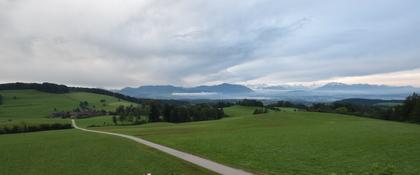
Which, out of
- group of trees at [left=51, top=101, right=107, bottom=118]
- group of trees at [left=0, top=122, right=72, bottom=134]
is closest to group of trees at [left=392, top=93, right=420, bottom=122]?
group of trees at [left=0, top=122, right=72, bottom=134]

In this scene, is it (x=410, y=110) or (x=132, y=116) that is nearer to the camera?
(x=410, y=110)

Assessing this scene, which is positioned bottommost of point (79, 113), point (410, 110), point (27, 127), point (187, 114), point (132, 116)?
point (27, 127)

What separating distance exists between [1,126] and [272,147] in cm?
9455

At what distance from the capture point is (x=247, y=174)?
21.2 meters

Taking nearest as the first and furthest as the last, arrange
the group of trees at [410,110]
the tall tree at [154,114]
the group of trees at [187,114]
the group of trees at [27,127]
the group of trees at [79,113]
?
the group of trees at [410,110] → the group of trees at [27,127] → the group of trees at [187,114] → the tall tree at [154,114] → the group of trees at [79,113]

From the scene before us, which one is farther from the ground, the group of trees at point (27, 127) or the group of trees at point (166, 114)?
the group of trees at point (166, 114)

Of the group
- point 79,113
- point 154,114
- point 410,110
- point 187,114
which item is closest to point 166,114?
point 154,114

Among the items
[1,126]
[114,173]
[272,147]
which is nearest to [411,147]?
[272,147]

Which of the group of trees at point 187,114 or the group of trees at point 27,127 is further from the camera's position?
the group of trees at point 187,114

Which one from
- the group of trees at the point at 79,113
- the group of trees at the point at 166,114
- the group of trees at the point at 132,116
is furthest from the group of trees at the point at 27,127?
the group of trees at the point at 79,113

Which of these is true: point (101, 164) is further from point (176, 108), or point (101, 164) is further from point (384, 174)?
point (176, 108)

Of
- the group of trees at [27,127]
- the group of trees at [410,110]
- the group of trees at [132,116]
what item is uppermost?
the group of trees at [410,110]

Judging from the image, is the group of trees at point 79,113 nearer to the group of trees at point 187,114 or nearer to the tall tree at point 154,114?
the tall tree at point 154,114

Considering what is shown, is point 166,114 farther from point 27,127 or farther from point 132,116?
point 27,127
